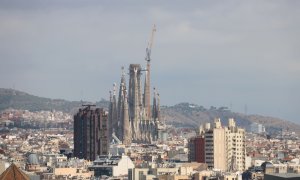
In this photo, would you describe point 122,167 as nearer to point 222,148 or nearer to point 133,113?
point 222,148

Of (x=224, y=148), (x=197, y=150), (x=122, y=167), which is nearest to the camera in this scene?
(x=122, y=167)

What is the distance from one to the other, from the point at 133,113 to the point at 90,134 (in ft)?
123

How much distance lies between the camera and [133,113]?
194125 mm

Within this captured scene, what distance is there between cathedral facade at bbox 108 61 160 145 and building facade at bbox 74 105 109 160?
86.6ft

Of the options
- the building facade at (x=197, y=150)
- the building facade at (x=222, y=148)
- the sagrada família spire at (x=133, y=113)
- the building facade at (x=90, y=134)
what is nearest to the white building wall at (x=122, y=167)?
the building facade at (x=222, y=148)

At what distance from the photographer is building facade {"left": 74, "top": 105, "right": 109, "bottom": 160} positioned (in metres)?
154

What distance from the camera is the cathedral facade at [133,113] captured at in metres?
190

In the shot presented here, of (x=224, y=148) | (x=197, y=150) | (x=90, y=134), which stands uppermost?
(x=90, y=134)

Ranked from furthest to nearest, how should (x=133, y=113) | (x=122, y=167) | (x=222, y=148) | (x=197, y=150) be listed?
(x=133, y=113) < (x=197, y=150) < (x=222, y=148) < (x=122, y=167)

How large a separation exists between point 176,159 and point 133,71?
170ft

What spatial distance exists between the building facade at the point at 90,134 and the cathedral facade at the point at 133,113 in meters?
26.4

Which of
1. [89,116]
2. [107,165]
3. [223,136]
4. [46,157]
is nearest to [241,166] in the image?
[223,136]

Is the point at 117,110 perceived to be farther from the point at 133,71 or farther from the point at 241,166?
the point at 241,166

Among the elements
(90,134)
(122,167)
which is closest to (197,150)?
(122,167)
